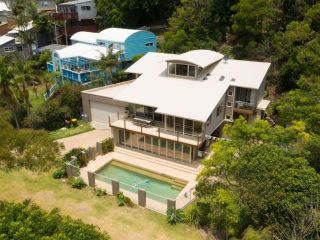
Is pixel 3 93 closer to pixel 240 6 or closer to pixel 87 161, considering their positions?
pixel 87 161

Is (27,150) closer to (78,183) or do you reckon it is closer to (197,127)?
(78,183)

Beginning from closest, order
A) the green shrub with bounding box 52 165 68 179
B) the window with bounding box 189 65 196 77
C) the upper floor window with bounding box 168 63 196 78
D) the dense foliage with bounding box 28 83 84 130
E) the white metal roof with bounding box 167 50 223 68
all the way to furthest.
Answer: the green shrub with bounding box 52 165 68 179, the white metal roof with bounding box 167 50 223 68, the window with bounding box 189 65 196 77, the upper floor window with bounding box 168 63 196 78, the dense foliage with bounding box 28 83 84 130

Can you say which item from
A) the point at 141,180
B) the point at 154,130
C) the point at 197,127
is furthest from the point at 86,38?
the point at 141,180

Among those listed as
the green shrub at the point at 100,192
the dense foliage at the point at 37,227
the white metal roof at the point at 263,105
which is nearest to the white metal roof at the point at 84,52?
the white metal roof at the point at 263,105

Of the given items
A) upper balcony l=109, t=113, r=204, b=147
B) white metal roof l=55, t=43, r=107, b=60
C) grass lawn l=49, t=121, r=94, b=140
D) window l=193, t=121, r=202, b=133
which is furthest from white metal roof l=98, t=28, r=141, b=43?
window l=193, t=121, r=202, b=133

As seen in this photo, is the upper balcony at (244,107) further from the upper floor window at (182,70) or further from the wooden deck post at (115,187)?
the wooden deck post at (115,187)

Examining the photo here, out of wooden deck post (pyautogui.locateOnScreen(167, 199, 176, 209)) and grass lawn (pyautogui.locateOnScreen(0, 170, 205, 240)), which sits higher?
wooden deck post (pyautogui.locateOnScreen(167, 199, 176, 209))

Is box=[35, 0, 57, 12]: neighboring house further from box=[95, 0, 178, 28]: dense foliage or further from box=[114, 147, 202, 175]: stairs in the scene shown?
box=[114, 147, 202, 175]: stairs
